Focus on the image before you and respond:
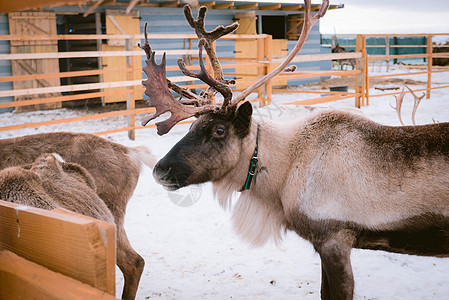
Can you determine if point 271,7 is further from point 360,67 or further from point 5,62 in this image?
point 5,62

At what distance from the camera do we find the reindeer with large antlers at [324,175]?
7.67ft

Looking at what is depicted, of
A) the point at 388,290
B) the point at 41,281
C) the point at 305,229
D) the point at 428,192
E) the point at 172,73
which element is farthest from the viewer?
the point at 172,73

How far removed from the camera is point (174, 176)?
267 cm

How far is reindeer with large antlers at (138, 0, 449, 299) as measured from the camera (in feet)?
7.67

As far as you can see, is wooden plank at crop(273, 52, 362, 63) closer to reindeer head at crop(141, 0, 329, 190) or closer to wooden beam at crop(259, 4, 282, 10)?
wooden beam at crop(259, 4, 282, 10)

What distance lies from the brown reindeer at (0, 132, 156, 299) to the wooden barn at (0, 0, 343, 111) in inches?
191

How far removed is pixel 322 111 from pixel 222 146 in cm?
66

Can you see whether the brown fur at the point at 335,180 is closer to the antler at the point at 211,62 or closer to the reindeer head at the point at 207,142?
the reindeer head at the point at 207,142

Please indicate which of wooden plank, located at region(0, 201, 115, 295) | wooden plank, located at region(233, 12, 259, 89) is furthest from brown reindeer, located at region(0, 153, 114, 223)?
wooden plank, located at region(233, 12, 259, 89)

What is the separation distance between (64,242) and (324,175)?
67.5 inches

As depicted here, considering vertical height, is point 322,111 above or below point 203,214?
above

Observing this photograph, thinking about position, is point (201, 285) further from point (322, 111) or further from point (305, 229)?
point (322, 111)

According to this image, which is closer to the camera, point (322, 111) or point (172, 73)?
point (322, 111)

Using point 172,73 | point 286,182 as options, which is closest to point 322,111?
point 286,182
